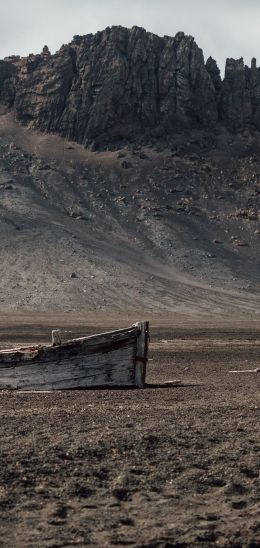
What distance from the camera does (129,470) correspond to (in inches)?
351

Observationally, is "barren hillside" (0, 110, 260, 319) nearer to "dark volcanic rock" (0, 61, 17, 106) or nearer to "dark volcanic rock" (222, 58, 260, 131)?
"dark volcanic rock" (0, 61, 17, 106)

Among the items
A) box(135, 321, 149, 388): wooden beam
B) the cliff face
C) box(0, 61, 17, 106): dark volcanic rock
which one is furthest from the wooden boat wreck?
box(0, 61, 17, 106): dark volcanic rock

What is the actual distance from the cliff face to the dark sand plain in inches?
2984

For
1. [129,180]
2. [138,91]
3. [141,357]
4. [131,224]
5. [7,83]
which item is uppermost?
[7,83]

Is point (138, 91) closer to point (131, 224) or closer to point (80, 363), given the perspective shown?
point (131, 224)

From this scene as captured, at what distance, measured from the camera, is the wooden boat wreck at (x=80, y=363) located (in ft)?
50.9

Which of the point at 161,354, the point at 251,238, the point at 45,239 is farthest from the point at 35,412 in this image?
the point at 251,238

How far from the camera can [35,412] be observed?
12086mm

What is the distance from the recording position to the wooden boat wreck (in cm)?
1552

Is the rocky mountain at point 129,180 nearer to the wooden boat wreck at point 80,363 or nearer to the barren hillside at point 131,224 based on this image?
the barren hillside at point 131,224

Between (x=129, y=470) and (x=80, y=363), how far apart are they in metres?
6.83

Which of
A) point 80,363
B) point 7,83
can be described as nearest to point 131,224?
point 7,83

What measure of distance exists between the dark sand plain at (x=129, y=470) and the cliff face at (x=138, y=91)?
75.8 meters

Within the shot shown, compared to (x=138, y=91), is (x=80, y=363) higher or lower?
lower
